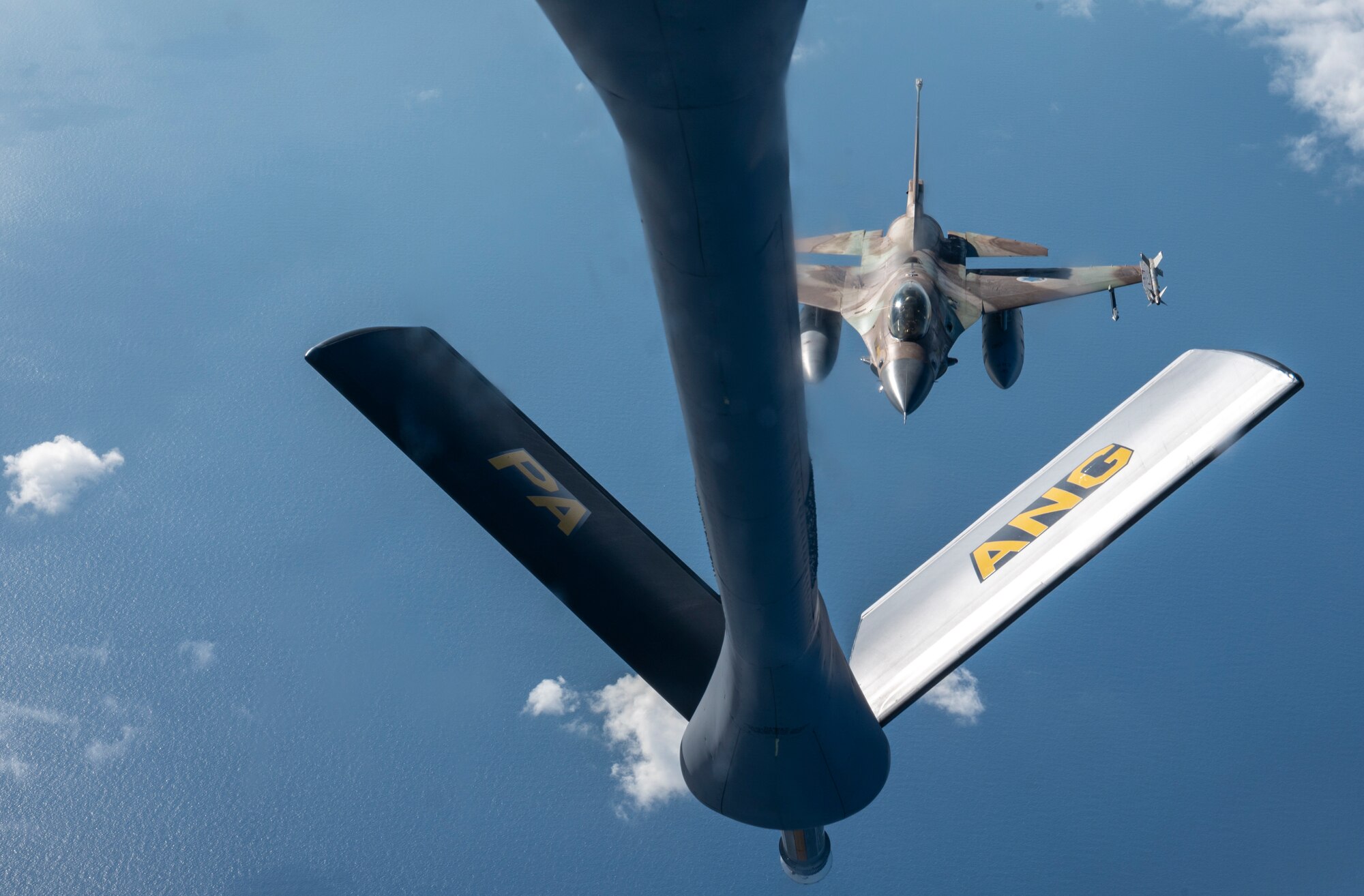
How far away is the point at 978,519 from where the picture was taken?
48.3ft

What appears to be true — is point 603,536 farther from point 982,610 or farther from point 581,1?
point 581,1

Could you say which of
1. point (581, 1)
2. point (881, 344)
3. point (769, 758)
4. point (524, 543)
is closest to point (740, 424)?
point (581, 1)

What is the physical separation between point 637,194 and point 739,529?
317cm

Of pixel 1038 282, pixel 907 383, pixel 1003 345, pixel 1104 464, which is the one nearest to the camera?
pixel 1104 464

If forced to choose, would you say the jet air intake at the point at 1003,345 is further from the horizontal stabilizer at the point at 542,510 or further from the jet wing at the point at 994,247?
the horizontal stabilizer at the point at 542,510

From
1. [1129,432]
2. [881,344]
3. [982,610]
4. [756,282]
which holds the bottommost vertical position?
[881,344]

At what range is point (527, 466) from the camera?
543 inches

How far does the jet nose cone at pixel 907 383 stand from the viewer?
25812 mm

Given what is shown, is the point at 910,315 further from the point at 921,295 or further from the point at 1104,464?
the point at 1104,464

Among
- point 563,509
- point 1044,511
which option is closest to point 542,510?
point 563,509

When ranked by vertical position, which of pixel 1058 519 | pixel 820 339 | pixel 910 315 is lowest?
pixel 820 339

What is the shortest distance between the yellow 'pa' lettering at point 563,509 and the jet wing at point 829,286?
16165 mm

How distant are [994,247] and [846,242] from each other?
14.0 feet

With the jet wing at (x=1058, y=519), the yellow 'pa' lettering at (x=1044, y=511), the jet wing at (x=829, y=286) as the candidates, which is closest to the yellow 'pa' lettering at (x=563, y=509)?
the jet wing at (x=1058, y=519)
